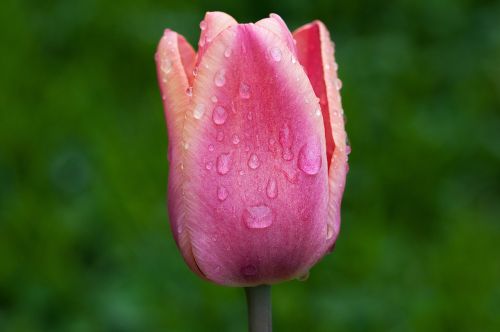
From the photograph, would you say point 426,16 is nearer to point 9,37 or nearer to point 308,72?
point 9,37

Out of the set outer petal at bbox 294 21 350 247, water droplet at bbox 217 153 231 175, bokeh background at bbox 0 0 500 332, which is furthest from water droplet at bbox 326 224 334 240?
bokeh background at bbox 0 0 500 332

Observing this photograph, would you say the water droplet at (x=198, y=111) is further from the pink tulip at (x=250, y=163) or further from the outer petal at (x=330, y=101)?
the outer petal at (x=330, y=101)

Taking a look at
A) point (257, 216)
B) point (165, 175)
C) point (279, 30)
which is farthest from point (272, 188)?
point (165, 175)

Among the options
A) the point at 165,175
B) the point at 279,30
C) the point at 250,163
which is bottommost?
the point at 165,175

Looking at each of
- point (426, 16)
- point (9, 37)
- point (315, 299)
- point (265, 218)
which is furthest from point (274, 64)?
point (426, 16)

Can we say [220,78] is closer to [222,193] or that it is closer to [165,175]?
[222,193]

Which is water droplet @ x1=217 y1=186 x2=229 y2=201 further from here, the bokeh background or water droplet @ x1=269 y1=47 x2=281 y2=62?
the bokeh background
